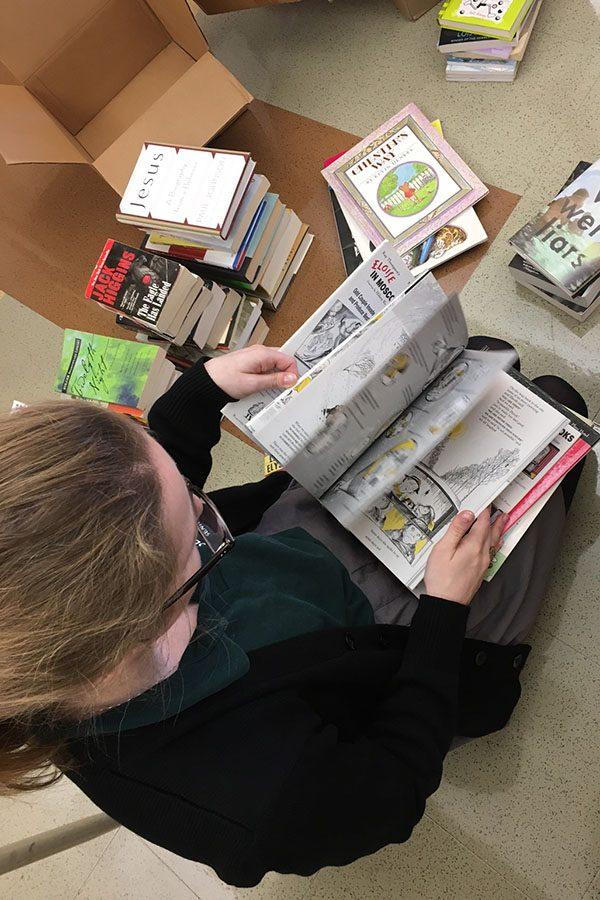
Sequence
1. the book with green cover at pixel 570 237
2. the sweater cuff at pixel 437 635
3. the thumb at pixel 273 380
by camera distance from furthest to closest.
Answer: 1. the book with green cover at pixel 570 237
2. the thumb at pixel 273 380
3. the sweater cuff at pixel 437 635

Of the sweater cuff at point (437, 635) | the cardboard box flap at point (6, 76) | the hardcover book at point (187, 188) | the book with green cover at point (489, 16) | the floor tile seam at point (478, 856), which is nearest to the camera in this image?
the sweater cuff at point (437, 635)

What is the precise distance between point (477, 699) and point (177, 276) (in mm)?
1087

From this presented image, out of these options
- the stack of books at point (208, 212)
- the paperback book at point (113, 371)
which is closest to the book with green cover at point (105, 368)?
the paperback book at point (113, 371)

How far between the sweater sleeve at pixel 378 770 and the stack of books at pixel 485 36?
1445 mm

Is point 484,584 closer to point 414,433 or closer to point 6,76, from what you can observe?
point 414,433

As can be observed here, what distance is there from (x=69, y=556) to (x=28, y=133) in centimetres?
167

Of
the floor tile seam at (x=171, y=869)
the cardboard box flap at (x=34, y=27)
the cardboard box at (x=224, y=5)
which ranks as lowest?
the floor tile seam at (x=171, y=869)

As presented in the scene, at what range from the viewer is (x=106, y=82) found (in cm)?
212

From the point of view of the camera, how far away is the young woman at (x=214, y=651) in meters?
0.66

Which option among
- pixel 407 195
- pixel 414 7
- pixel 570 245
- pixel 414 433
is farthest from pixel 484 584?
pixel 414 7

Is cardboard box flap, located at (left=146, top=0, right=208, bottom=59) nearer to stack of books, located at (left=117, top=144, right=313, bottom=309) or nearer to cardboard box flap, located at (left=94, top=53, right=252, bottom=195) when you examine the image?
cardboard box flap, located at (left=94, top=53, right=252, bottom=195)

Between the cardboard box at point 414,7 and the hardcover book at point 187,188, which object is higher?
the cardboard box at point 414,7

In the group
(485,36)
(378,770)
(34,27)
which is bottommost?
(378,770)

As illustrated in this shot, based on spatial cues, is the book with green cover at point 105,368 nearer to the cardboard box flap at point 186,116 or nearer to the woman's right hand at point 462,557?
the cardboard box flap at point 186,116
